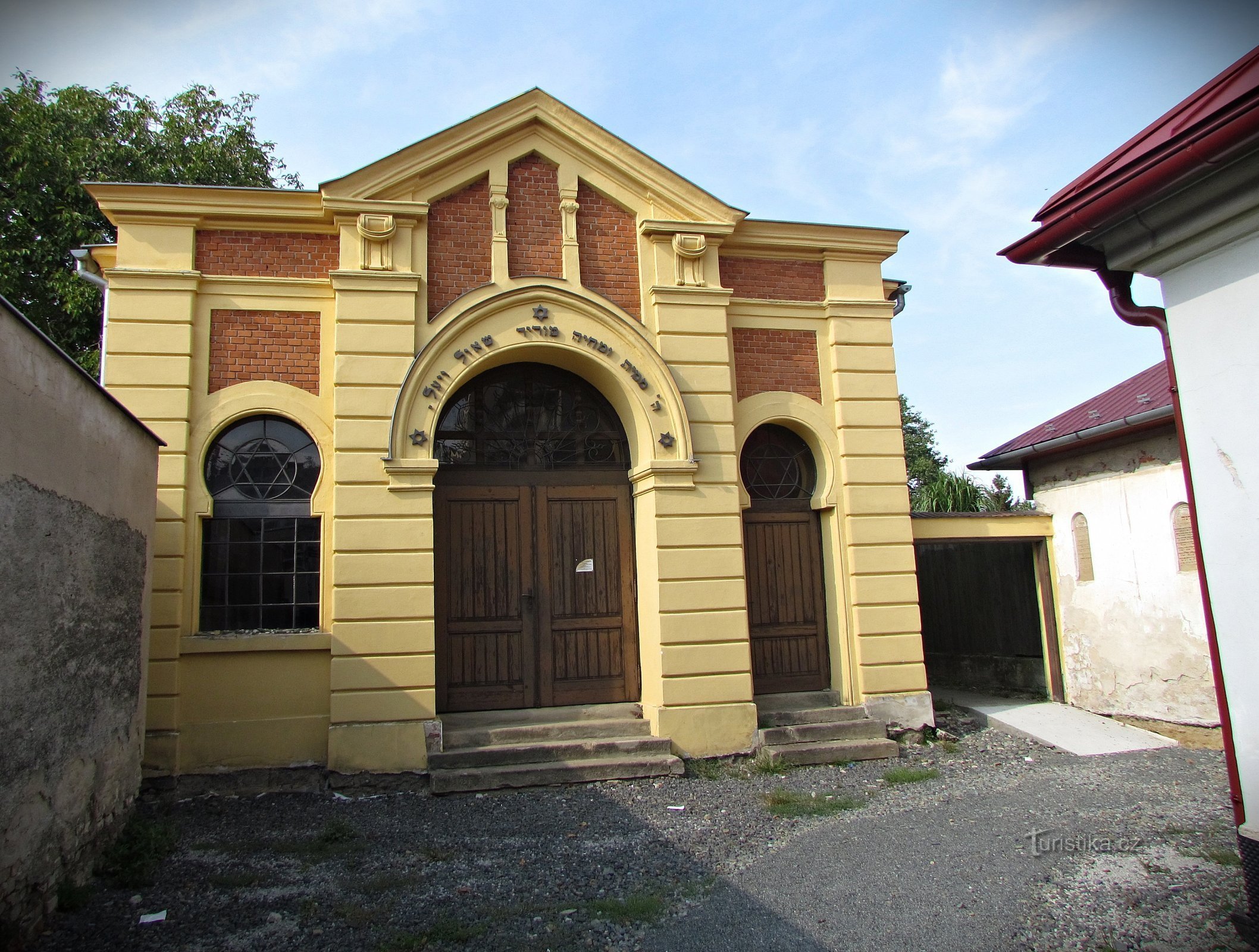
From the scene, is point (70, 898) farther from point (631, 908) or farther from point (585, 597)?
point (585, 597)

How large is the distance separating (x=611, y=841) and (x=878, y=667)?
13.8ft

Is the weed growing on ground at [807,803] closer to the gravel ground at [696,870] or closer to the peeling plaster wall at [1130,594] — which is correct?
the gravel ground at [696,870]

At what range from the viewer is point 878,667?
9516mm

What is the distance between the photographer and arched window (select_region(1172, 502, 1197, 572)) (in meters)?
9.40

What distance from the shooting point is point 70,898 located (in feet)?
16.5

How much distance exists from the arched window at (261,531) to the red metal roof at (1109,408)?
8936mm

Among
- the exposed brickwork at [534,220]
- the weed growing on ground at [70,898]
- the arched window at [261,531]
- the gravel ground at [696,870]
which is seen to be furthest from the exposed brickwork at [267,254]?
the weed growing on ground at [70,898]

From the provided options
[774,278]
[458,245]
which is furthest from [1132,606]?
[458,245]

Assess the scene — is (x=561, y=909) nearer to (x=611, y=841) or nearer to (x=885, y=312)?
(x=611, y=841)

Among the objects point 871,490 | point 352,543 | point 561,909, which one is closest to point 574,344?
point 352,543

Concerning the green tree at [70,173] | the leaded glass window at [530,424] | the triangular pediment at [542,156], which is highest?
the green tree at [70,173]

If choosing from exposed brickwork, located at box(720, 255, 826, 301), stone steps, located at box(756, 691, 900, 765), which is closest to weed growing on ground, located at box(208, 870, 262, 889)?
stone steps, located at box(756, 691, 900, 765)

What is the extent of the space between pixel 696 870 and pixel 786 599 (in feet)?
14.3

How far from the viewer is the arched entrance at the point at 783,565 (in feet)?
32.0
